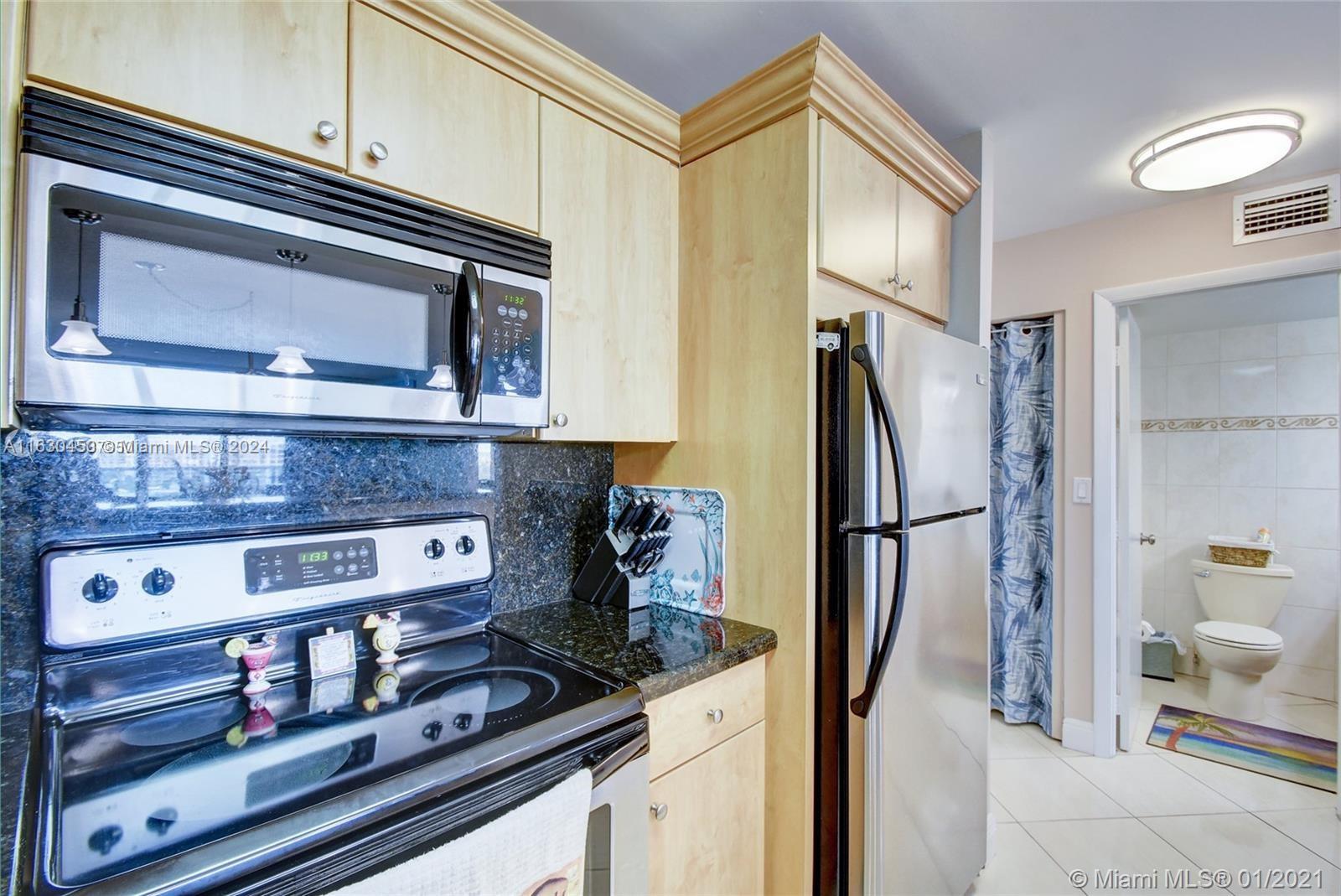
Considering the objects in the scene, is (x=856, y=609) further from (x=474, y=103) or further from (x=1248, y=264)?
→ (x=1248, y=264)

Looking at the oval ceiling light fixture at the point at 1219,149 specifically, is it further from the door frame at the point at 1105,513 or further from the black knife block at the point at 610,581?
the black knife block at the point at 610,581

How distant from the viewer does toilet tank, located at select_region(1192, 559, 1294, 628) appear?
3449 millimetres

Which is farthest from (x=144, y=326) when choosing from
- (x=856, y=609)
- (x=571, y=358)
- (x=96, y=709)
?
(x=856, y=609)

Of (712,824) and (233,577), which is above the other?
(233,577)

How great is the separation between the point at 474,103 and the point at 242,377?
725 mm

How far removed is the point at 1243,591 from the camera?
3533 millimetres

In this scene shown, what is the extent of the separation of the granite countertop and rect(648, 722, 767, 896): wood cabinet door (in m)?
0.21

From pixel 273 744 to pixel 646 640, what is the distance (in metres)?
0.74

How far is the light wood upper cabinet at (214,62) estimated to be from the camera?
82 cm

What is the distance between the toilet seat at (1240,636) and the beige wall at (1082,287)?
1056 millimetres

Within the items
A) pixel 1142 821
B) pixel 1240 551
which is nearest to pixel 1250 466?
pixel 1240 551

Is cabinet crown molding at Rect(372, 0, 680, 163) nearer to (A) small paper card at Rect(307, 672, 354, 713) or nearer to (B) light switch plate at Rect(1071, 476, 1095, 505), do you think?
(A) small paper card at Rect(307, 672, 354, 713)

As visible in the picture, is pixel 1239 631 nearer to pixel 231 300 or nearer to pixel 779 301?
pixel 779 301

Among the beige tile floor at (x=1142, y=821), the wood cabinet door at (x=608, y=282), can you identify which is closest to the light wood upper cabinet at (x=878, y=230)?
the wood cabinet door at (x=608, y=282)
